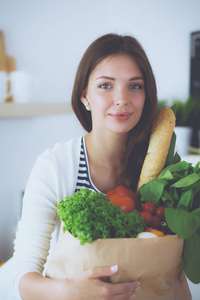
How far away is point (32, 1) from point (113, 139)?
1459mm

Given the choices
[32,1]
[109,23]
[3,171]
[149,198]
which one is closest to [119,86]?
[149,198]

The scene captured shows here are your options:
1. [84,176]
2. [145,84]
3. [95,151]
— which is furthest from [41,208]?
[145,84]

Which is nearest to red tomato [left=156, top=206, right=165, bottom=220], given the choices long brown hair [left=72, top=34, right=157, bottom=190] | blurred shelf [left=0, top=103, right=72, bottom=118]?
long brown hair [left=72, top=34, right=157, bottom=190]

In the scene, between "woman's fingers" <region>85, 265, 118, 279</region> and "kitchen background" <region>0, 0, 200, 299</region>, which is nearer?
"woman's fingers" <region>85, 265, 118, 279</region>

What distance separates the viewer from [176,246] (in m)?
0.70

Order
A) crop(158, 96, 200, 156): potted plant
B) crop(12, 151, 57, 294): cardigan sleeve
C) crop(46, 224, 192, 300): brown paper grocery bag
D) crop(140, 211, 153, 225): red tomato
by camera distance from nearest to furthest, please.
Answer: crop(46, 224, 192, 300): brown paper grocery bag < crop(140, 211, 153, 225): red tomato < crop(12, 151, 57, 294): cardigan sleeve < crop(158, 96, 200, 156): potted plant

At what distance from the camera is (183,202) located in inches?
31.7

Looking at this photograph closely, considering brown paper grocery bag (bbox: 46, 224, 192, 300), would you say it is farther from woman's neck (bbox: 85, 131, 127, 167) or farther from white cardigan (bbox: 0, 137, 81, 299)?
woman's neck (bbox: 85, 131, 127, 167)

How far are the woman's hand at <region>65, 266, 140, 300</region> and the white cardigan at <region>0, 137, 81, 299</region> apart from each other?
23 cm

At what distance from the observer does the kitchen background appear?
6.79ft

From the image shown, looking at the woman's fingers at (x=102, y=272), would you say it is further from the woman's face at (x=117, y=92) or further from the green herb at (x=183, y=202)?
the woman's face at (x=117, y=92)

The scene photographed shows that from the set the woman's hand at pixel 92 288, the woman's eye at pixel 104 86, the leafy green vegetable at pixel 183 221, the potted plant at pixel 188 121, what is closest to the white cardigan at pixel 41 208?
the woman's hand at pixel 92 288

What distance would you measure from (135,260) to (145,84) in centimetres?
63

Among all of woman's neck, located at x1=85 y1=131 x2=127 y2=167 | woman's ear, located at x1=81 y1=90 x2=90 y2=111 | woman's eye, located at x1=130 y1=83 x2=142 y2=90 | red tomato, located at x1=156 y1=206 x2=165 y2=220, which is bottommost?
red tomato, located at x1=156 y1=206 x2=165 y2=220
